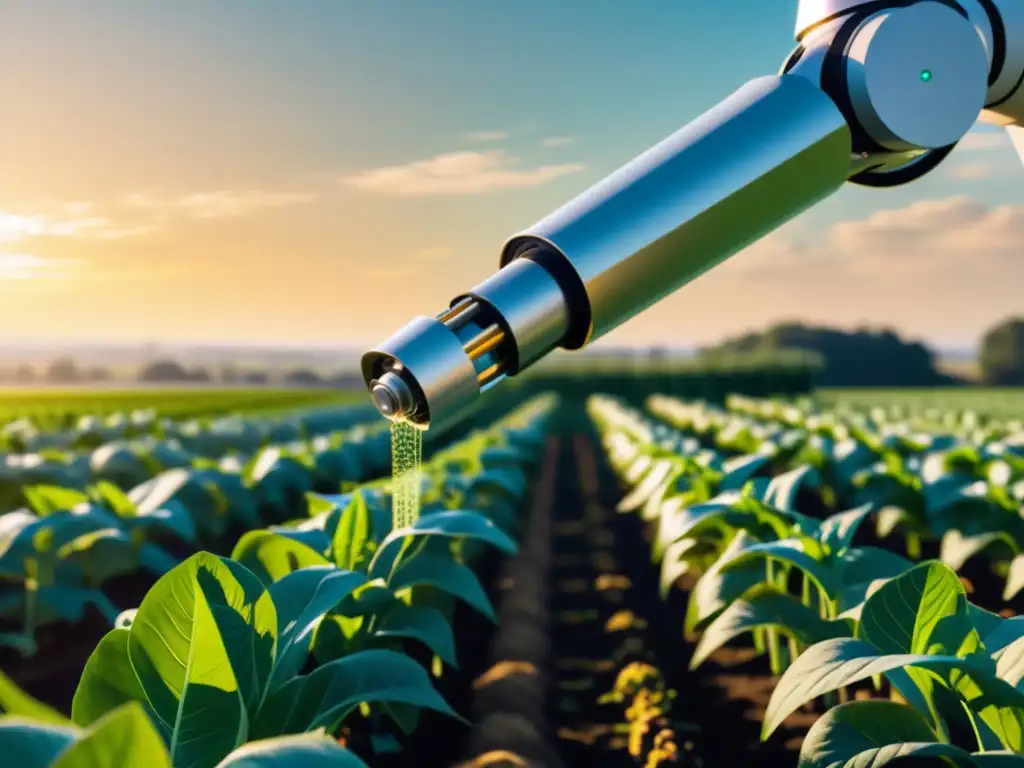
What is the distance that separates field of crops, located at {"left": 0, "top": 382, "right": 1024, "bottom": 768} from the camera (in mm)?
1501

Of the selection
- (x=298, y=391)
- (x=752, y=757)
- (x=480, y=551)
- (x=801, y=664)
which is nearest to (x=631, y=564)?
(x=480, y=551)

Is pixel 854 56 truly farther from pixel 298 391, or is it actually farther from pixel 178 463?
pixel 298 391

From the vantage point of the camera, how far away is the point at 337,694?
5.80ft

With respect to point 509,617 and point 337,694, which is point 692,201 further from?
point 509,617

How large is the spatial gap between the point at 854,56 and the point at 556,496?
8.20 meters

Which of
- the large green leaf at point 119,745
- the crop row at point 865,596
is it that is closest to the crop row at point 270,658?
the large green leaf at point 119,745

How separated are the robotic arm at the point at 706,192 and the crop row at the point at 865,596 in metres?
0.96

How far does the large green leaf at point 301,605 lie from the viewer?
1867 millimetres

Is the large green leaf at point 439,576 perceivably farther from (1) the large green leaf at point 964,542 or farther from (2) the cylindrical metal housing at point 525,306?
(1) the large green leaf at point 964,542

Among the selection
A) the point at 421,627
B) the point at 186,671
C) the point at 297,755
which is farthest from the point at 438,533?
the point at 297,755

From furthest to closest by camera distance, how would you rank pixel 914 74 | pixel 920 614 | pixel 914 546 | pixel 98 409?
pixel 98 409 < pixel 914 546 < pixel 920 614 < pixel 914 74

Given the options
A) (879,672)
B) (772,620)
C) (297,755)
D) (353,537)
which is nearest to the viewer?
(297,755)

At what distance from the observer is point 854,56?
3.00ft

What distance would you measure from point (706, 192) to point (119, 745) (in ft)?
2.66
